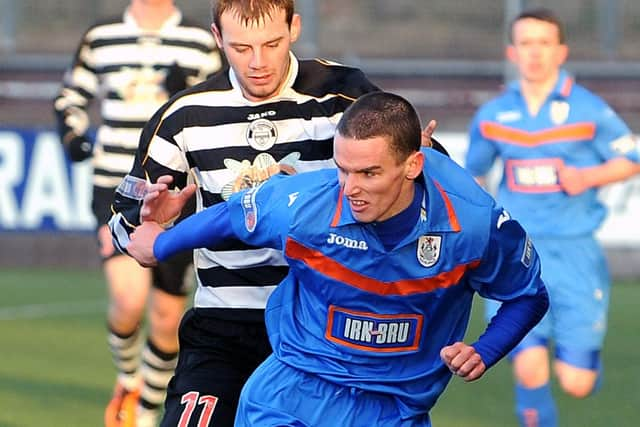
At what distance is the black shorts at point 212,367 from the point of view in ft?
14.8

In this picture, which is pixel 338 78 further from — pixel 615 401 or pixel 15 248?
pixel 15 248

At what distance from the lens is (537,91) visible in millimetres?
7637

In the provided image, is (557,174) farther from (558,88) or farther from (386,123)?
(386,123)

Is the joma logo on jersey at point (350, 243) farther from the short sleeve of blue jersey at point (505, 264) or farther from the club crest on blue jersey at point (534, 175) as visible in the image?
the club crest on blue jersey at point (534, 175)

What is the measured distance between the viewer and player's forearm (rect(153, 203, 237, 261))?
166 inches

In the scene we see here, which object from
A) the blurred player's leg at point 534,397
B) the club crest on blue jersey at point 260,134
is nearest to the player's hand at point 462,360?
the club crest on blue jersey at point 260,134

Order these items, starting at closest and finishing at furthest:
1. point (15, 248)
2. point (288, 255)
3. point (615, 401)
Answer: point (288, 255) < point (615, 401) < point (15, 248)

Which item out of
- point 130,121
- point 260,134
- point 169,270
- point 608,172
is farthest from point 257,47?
point 608,172

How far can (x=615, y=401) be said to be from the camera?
8.02m

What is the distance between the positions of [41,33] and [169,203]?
35.7 ft

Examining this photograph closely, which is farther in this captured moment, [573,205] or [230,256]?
[573,205]

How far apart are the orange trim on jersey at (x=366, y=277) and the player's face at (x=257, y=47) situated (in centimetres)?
67

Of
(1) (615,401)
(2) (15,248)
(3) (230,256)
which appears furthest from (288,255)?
(2) (15,248)

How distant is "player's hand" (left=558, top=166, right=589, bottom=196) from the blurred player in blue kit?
5.89 ft
